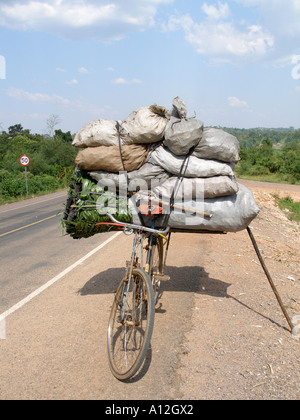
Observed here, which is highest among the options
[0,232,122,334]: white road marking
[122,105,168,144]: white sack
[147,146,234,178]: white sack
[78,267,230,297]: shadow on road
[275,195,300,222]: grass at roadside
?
[122,105,168,144]: white sack

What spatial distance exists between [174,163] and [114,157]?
26.6 inches

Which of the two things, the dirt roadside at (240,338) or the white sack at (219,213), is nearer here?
the dirt roadside at (240,338)

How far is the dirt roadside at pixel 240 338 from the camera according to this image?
3598 millimetres

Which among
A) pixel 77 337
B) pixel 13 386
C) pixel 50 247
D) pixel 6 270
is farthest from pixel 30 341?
pixel 50 247

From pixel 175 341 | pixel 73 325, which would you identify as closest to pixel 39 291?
pixel 73 325

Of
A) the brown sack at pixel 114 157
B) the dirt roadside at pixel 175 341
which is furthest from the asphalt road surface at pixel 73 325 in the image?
the brown sack at pixel 114 157

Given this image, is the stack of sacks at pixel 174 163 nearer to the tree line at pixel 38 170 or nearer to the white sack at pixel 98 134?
the white sack at pixel 98 134

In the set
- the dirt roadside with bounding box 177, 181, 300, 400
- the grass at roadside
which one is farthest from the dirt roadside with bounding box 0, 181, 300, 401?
the grass at roadside

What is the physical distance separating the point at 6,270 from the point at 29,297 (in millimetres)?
2219

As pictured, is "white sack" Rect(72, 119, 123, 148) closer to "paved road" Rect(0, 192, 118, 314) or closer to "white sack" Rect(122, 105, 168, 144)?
"white sack" Rect(122, 105, 168, 144)

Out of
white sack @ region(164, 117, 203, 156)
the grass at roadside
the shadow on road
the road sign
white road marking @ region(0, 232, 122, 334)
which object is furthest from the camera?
the road sign

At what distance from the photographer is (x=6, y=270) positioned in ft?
26.7

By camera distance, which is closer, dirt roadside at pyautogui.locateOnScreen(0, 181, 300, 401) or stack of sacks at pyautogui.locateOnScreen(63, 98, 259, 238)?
dirt roadside at pyautogui.locateOnScreen(0, 181, 300, 401)

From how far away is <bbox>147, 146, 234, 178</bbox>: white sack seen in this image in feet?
15.4
